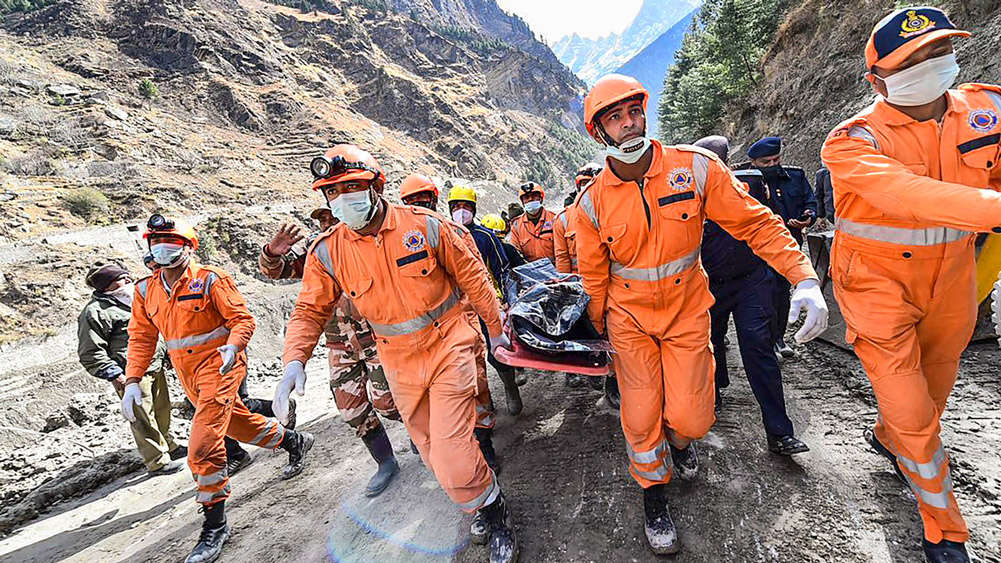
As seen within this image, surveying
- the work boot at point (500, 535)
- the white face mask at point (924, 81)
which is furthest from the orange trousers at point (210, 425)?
the white face mask at point (924, 81)

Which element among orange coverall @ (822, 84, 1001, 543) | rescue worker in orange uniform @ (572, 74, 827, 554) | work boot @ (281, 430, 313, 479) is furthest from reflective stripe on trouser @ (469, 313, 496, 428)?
work boot @ (281, 430, 313, 479)

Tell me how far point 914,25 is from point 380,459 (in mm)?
4307

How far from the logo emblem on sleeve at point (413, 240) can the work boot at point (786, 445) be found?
2.62 m

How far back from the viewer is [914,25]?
191 centimetres

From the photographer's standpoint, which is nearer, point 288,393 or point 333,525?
point 288,393

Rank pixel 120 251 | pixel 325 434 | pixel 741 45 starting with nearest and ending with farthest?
pixel 325 434 < pixel 120 251 < pixel 741 45

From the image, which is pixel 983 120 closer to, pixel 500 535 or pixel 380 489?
pixel 500 535

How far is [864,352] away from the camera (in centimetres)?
215

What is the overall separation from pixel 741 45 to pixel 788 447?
746 inches

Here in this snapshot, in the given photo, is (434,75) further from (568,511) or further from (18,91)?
(568,511)

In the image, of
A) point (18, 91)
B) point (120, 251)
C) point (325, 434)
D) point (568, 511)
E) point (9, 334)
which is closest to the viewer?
point (568, 511)

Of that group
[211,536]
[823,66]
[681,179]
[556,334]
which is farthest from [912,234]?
[823,66]

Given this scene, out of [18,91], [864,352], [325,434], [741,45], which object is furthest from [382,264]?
[18,91]

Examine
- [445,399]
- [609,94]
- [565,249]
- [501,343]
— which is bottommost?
[445,399]
